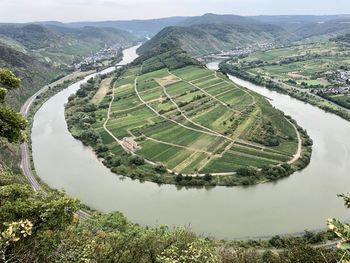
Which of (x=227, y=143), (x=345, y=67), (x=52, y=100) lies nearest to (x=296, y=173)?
(x=227, y=143)

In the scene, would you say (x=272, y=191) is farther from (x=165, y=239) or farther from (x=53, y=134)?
(x=53, y=134)

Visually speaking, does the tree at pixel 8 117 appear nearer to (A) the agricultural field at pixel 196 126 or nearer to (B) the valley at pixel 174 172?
(B) the valley at pixel 174 172

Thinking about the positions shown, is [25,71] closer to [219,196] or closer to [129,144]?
[129,144]

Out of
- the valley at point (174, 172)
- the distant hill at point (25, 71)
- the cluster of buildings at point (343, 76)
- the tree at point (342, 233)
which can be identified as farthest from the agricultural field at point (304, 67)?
the tree at point (342, 233)

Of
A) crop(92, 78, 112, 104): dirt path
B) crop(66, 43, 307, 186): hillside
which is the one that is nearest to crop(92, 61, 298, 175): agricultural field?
crop(66, 43, 307, 186): hillside

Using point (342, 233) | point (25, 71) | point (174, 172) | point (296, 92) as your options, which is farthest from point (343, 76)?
point (342, 233)

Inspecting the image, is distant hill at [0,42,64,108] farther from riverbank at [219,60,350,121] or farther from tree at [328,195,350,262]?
tree at [328,195,350,262]
